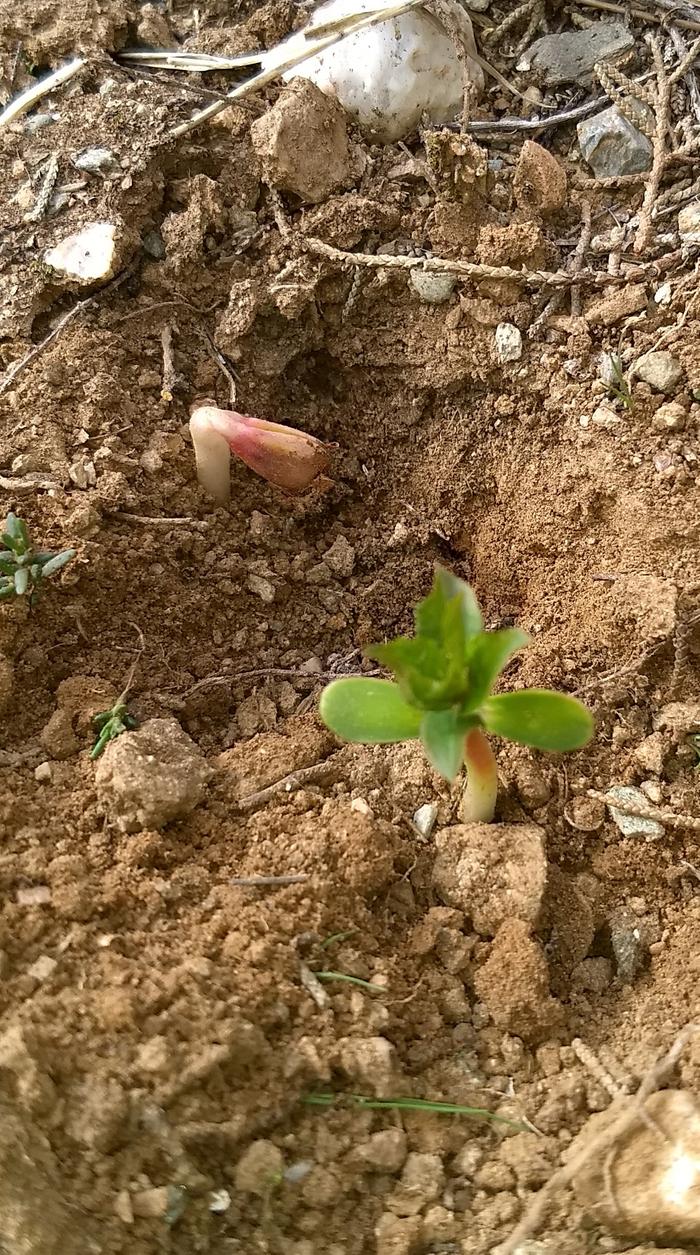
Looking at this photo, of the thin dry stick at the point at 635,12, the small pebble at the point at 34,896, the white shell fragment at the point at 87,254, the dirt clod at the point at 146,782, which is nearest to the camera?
the small pebble at the point at 34,896

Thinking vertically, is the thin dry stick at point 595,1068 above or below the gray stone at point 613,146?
below

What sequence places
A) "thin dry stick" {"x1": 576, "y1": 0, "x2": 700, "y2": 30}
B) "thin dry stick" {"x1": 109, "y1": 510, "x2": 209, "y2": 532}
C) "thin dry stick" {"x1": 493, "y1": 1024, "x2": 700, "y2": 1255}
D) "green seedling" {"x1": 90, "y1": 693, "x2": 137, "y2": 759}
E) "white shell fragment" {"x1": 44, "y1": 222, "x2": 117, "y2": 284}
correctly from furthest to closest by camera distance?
1. "thin dry stick" {"x1": 576, "y1": 0, "x2": 700, "y2": 30}
2. "white shell fragment" {"x1": 44, "y1": 222, "x2": 117, "y2": 284}
3. "thin dry stick" {"x1": 109, "y1": 510, "x2": 209, "y2": 532}
4. "green seedling" {"x1": 90, "y1": 693, "x2": 137, "y2": 759}
5. "thin dry stick" {"x1": 493, "y1": 1024, "x2": 700, "y2": 1255}

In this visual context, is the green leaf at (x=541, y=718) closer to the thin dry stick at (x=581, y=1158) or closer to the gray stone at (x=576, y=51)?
the thin dry stick at (x=581, y=1158)

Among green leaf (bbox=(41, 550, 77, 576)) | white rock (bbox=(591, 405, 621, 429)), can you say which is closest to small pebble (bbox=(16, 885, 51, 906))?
green leaf (bbox=(41, 550, 77, 576))

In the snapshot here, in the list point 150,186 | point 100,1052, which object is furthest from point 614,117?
point 100,1052

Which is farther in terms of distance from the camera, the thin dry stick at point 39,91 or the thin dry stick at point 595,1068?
the thin dry stick at point 39,91

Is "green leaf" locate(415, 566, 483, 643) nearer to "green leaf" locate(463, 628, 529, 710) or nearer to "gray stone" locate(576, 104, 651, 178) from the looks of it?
"green leaf" locate(463, 628, 529, 710)

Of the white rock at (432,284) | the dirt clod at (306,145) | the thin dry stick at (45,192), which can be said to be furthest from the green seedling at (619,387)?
the thin dry stick at (45,192)

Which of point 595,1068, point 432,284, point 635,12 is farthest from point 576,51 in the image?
point 595,1068
